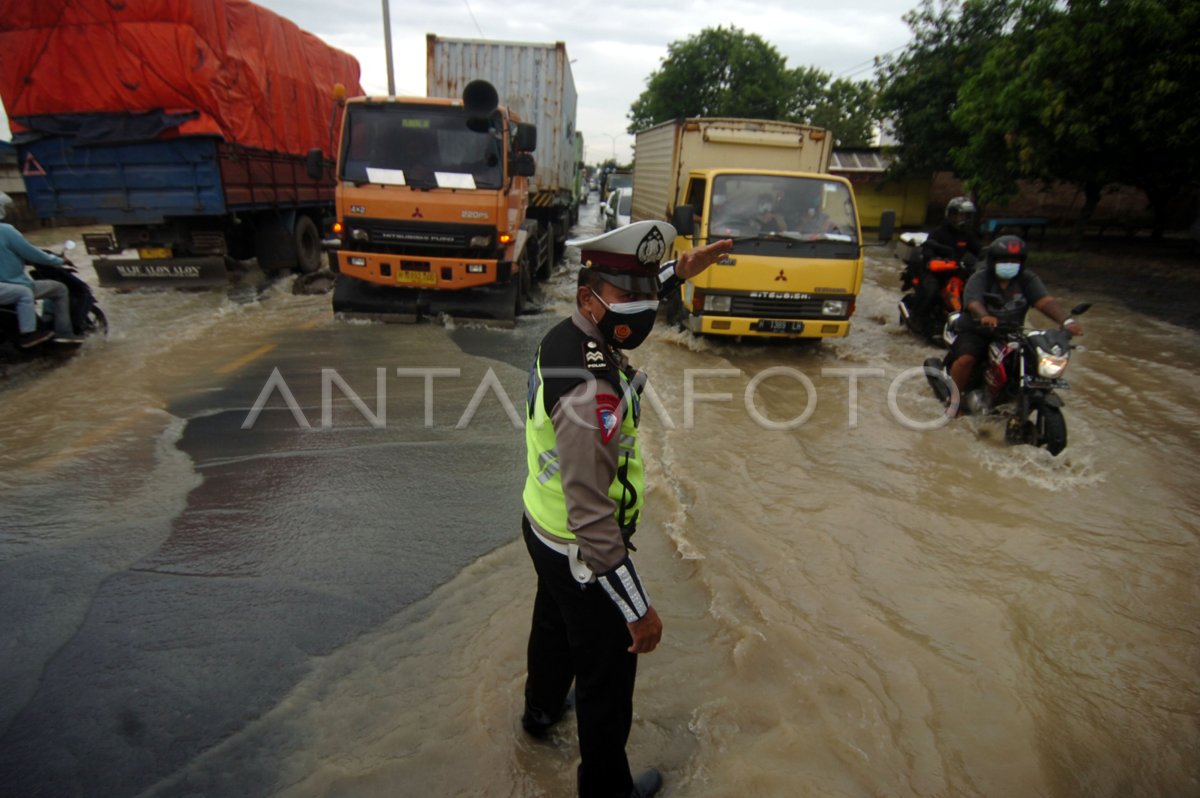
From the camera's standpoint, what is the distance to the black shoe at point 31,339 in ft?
20.4

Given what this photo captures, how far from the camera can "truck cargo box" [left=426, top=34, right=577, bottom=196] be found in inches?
424

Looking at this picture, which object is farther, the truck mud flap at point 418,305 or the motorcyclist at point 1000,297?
the truck mud flap at point 418,305

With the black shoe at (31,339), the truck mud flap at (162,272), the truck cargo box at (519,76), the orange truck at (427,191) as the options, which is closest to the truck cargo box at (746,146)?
the truck cargo box at (519,76)

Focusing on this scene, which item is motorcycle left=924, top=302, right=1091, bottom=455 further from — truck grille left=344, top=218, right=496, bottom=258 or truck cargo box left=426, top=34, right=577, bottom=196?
truck cargo box left=426, top=34, right=577, bottom=196

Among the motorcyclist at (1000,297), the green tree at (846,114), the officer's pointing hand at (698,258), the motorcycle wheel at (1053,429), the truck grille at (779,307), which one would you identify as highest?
the green tree at (846,114)

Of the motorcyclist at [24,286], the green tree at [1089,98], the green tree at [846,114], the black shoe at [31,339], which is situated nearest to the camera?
the motorcyclist at [24,286]

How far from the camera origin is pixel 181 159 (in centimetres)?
851

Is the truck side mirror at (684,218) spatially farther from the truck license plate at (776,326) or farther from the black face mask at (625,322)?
the black face mask at (625,322)

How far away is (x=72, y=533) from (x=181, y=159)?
658 centimetres

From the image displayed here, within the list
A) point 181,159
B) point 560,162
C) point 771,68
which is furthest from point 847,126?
point 181,159

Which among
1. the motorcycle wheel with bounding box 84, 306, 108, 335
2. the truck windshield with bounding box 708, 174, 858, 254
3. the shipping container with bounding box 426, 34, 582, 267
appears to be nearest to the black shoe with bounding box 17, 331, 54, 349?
the motorcycle wheel with bounding box 84, 306, 108, 335

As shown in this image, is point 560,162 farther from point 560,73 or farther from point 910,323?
point 910,323

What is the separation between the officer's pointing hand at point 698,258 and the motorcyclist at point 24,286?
21.4 feet

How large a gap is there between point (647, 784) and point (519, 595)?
4.15 feet
